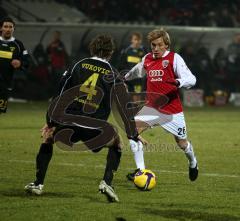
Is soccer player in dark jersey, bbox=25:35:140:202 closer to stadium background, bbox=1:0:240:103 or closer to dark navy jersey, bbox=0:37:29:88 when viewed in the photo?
dark navy jersey, bbox=0:37:29:88

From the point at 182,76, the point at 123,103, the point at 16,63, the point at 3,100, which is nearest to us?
the point at 123,103

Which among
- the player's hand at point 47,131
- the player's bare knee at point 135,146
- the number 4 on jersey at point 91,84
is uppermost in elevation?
the number 4 on jersey at point 91,84

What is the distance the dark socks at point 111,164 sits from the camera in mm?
9383

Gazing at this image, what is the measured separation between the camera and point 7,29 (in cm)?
1314

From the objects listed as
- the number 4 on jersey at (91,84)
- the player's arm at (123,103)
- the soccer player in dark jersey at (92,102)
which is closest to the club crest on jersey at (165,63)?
the player's arm at (123,103)

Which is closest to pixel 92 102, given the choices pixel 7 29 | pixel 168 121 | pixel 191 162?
pixel 168 121

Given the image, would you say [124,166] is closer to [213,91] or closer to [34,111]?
[34,111]

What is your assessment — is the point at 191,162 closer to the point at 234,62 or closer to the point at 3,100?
the point at 3,100

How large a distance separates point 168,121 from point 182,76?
70 centimetres

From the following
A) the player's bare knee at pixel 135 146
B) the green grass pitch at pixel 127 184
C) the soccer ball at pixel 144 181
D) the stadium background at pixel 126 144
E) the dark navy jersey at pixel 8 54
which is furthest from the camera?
the dark navy jersey at pixel 8 54

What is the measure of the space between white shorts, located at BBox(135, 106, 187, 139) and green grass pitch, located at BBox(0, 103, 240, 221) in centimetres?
71

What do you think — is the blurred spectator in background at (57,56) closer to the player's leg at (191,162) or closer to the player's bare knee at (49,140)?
the player's leg at (191,162)

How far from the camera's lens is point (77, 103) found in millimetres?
9461

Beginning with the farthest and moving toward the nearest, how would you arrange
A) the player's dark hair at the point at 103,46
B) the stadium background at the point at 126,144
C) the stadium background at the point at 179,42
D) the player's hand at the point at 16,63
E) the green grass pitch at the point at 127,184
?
the stadium background at the point at 179,42, the player's hand at the point at 16,63, the player's dark hair at the point at 103,46, the stadium background at the point at 126,144, the green grass pitch at the point at 127,184
